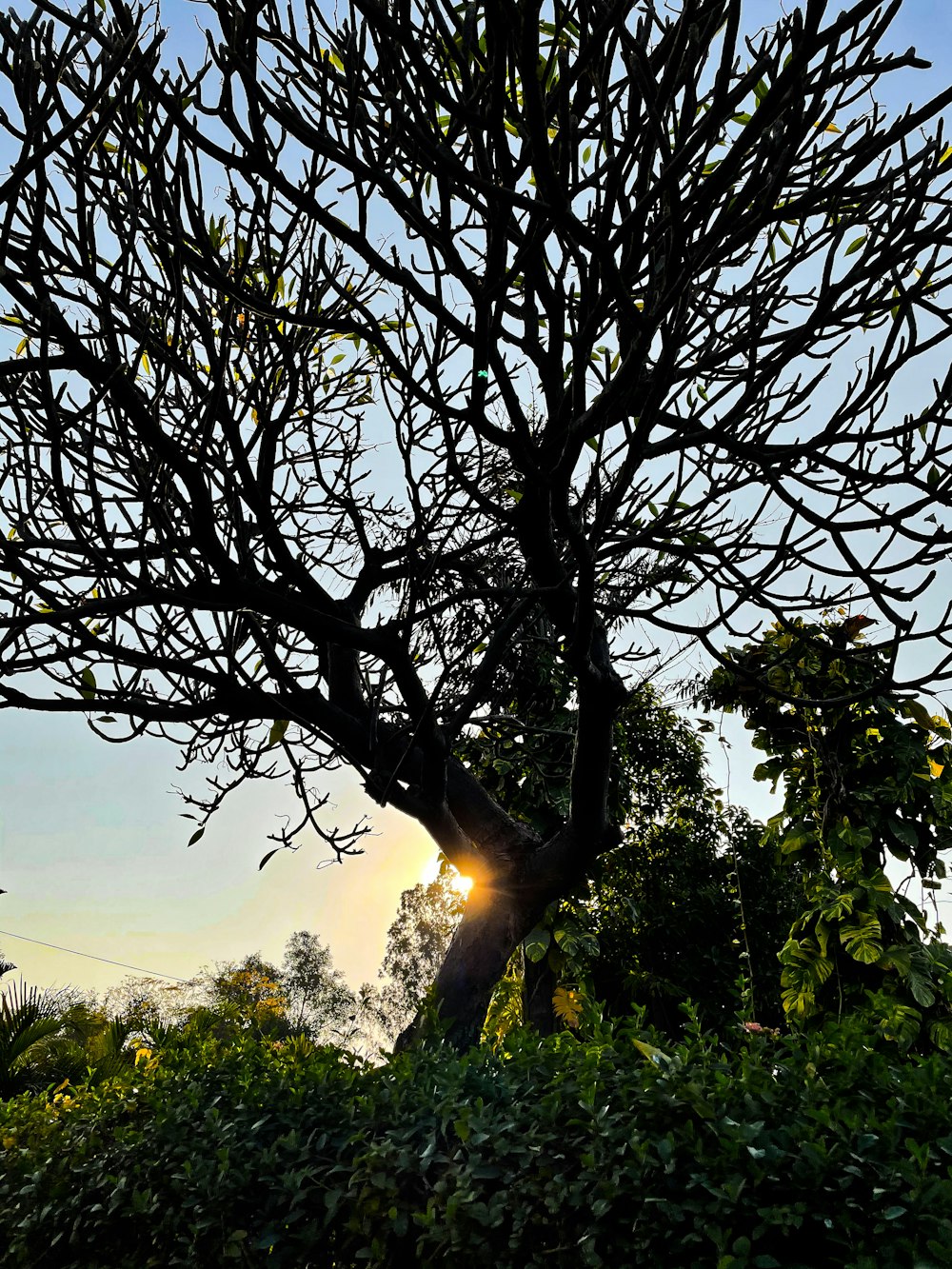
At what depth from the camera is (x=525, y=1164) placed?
2105 mm

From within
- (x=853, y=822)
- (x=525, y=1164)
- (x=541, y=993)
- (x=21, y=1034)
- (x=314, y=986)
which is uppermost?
(x=314, y=986)

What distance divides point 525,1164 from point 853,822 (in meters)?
3.92

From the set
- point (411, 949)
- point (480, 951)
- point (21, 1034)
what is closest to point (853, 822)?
point (480, 951)

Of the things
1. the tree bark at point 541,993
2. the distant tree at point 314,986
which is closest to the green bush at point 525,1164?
the tree bark at point 541,993

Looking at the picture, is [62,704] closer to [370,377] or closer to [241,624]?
[241,624]

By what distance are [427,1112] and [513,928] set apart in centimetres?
196

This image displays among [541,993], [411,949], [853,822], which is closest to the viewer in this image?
[853,822]

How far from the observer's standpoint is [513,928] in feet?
14.5

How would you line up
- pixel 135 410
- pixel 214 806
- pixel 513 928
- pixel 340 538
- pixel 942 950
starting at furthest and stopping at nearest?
pixel 942 950 < pixel 513 928 < pixel 340 538 < pixel 214 806 < pixel 135 410

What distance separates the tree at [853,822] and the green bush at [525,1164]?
2.38 metres

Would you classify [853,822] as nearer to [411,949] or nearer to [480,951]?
[480,951]

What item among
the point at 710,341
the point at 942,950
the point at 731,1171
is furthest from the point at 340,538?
the point at 942,950

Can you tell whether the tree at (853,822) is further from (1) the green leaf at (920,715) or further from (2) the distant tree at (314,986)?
(2) the distant tree at (314,986)

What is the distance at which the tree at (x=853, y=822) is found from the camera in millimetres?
4754
